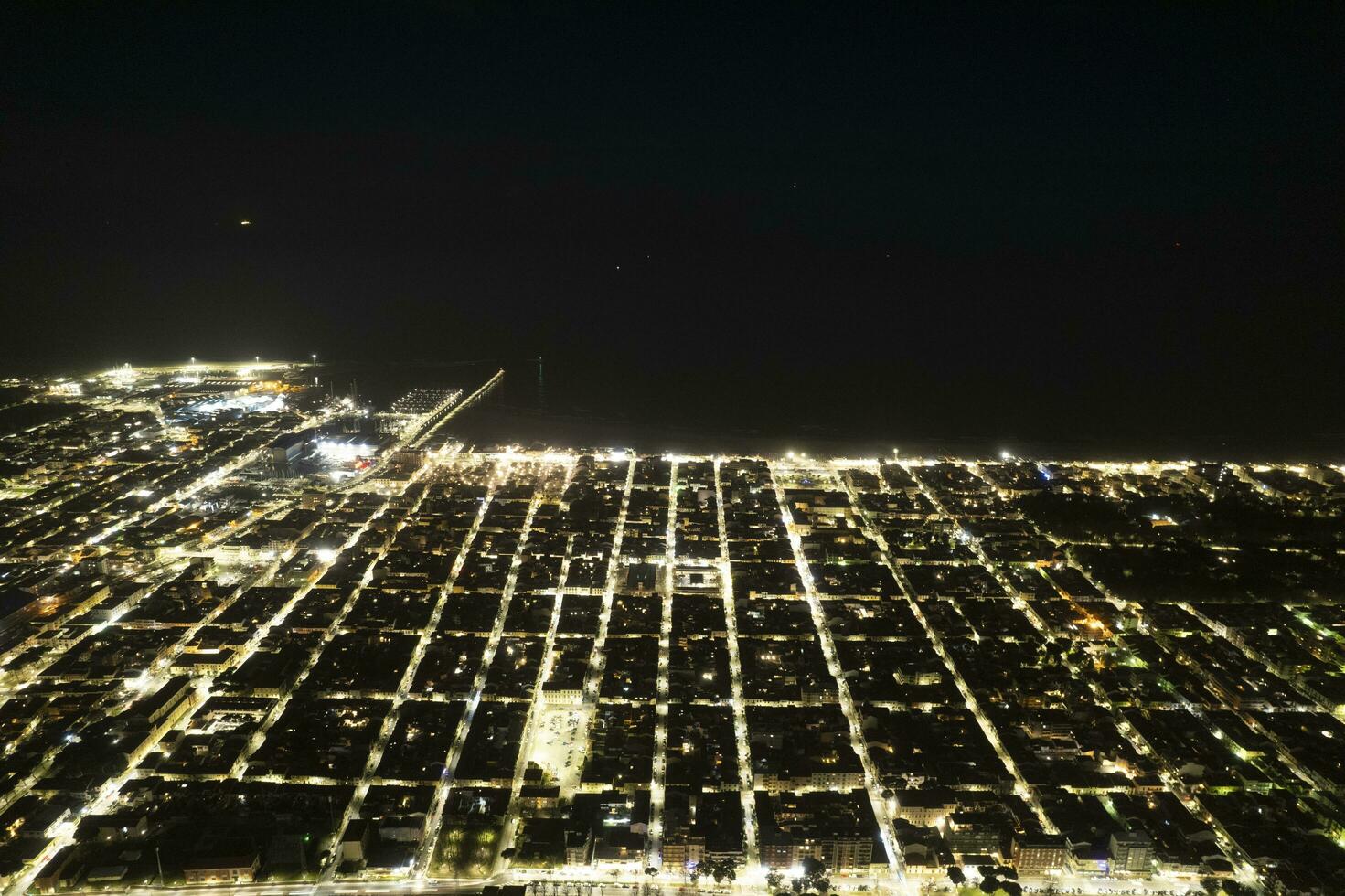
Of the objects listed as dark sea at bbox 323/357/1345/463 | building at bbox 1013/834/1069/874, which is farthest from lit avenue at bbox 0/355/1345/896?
dark sea at bbox 323/357/1345/463

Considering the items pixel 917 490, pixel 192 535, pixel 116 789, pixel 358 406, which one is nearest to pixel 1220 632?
pixel 917 490

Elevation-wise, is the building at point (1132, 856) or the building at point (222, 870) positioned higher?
the building at point (1132, 856)

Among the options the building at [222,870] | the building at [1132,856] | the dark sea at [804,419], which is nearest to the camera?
the building at [222,870]

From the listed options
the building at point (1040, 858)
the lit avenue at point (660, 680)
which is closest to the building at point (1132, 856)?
the lit avenue at point (660, 680)

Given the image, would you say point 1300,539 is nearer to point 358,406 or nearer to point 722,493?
point 722,493

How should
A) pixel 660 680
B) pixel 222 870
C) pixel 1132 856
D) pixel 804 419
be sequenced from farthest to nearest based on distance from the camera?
pixel 804 419 → pixel 660 680 → pixel 1132 856 → pixel 222 870

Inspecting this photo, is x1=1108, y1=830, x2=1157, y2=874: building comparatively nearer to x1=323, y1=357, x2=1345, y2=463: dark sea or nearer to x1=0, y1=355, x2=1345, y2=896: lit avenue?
x1=0, y1=355, x2=1345, y2=896: lit avenue

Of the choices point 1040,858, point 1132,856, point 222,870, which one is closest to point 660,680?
point 1040,858

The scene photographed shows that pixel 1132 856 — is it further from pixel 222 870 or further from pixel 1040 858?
pixel 222 870

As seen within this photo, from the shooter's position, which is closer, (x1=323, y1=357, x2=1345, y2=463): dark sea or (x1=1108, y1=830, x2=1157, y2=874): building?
(x1=1108, y1=830, x2=1157, y2=874): building

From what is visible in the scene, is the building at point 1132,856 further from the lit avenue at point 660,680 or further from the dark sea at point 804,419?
the dark sea at point 804,419
